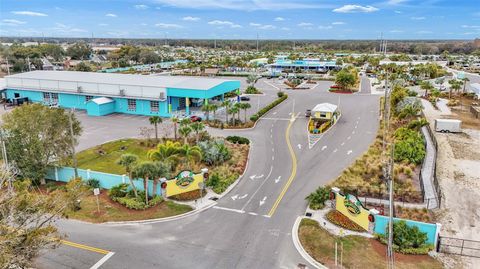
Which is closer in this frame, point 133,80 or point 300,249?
point 300,249

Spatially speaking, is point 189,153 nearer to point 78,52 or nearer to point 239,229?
point 239,229

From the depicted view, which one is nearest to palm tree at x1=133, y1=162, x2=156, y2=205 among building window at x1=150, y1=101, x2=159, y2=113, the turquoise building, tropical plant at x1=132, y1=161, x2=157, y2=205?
tropical plant at x1=132, y1=161, x2=157, y2=205

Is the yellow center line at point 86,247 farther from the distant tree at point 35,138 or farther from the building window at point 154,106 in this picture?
the building window at point 154,106


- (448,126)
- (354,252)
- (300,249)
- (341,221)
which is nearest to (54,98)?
(341,221)

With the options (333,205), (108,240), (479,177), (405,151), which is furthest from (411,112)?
(108,240)

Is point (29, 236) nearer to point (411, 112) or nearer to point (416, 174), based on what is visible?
point (416, 174)

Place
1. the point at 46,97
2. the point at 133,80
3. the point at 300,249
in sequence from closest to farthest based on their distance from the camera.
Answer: the point at 300,249
the point at 133,80
the point at 46,97

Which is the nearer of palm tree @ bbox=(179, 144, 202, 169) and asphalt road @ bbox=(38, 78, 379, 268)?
asphalt road @ bbox=(38, 78, 379, 268)

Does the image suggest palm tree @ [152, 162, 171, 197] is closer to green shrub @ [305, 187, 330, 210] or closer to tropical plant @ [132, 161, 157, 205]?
tropical plant @ [132, 161, 157, 205]

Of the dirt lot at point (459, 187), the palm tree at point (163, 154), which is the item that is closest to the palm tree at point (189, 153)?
the palm tree at point (163, 154)
